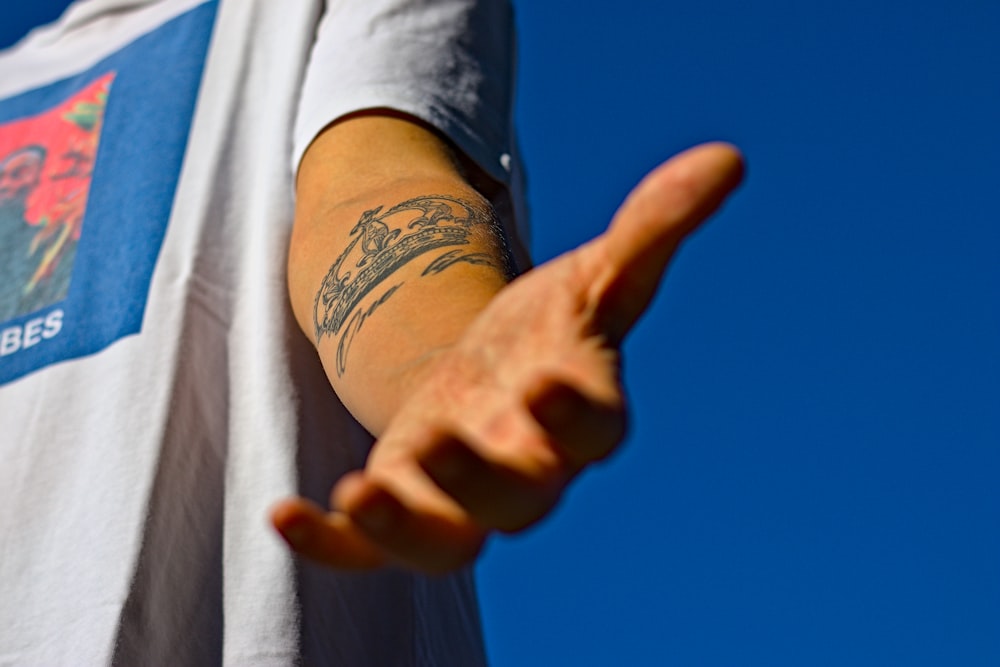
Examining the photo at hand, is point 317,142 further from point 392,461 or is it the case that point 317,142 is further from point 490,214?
point 392,461

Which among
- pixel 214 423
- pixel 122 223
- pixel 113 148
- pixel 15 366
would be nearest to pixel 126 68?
pixel 113 148

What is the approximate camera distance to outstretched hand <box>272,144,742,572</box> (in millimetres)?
419

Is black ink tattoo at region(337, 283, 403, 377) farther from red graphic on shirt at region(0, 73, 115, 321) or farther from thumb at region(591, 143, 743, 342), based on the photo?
red graphic on shirt at region(0, 73, 115, 321)

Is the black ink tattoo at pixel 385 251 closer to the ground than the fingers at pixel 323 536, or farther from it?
farther from it

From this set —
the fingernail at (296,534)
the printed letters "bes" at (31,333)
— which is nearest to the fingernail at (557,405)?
the fingernail at (296,534)

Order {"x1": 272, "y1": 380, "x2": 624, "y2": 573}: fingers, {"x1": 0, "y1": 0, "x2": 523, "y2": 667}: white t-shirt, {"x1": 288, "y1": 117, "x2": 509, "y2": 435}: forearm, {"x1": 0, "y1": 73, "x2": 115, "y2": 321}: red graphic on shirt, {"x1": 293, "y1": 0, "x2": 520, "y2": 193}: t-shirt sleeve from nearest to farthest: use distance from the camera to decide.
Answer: {"x1": 272, "y1": 380, "x2": 624, "y2": 573}: fingers < {"x1": 288, "y1": 117, "x2": 509, "y2": 435}: forearm < {"x1": 0, "y1": 0, "x2": 523, "y2": 667}: white t-shirt < {"x1": 293, "y1": 0, "x2": 520, "y2": 193}: t-shirt sleeve < {"x1": 0, "y1": 73, "x2": 115, "y2": 321}: red graphic on shirt

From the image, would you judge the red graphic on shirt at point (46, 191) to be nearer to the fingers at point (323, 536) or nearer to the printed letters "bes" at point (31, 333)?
the printed letters "bes" at point (31, 333)

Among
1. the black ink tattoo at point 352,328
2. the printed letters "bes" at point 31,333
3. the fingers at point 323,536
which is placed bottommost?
the fingers at point 323,536

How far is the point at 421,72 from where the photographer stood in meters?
1.02

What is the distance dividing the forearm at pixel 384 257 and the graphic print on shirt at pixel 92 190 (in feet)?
0.72

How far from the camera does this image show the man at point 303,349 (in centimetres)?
44

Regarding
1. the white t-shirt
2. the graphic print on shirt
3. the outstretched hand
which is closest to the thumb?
the outstretched hand

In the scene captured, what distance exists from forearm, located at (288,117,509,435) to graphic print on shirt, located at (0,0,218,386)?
0.22 m

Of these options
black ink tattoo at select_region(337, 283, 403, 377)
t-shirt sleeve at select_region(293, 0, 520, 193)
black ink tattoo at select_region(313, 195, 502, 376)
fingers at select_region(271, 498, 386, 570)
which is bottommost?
fingers at select_region(271, 498, 386, 570)
